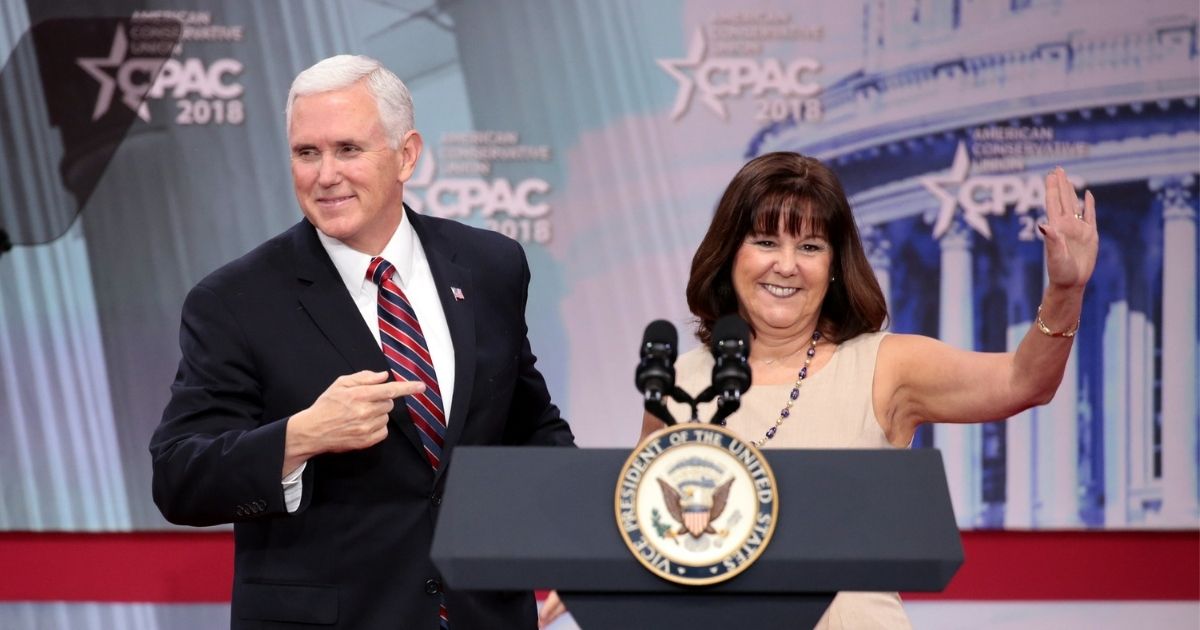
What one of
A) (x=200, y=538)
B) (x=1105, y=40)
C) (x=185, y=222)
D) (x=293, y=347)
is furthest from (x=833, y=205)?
(x=200, y=538)

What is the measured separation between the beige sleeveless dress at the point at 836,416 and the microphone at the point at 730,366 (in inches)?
23.2

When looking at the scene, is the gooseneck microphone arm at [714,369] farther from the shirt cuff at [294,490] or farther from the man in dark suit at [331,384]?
the shirt cuff at [294,490]

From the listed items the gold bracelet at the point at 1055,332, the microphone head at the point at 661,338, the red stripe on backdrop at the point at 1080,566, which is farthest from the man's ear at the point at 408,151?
the red stripe on backdrop at the point at 1080,566

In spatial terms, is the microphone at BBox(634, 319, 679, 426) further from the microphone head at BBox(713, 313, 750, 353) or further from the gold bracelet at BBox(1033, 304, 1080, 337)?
the gold bracelet at BBox(1033, 304, 1080, 337)

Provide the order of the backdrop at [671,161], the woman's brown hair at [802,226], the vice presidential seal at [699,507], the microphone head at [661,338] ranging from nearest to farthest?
the vice presidential seal at [699,507] → the microphone head at [661,338] → the woman's brown hair at [802,226] → the backdrop at [671,161]

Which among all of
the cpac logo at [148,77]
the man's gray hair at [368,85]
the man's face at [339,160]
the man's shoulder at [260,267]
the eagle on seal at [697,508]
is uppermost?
the cpac logo at [148,77]

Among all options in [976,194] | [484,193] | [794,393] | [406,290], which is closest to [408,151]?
[406,290]

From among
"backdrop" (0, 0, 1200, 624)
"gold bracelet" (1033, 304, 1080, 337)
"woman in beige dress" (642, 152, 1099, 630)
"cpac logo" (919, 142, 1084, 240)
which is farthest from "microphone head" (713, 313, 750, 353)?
"cpac logo" (919, 142, 1084, 240)

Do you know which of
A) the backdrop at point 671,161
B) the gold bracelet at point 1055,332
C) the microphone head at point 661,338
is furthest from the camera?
the backdrop at point 671,161

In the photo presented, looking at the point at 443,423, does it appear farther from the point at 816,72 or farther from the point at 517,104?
the point at 816,72

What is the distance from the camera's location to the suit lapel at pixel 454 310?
220 cm

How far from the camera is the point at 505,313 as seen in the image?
243cm

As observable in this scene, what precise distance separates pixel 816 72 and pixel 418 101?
1261mm

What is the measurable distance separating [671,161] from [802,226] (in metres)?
1.73
